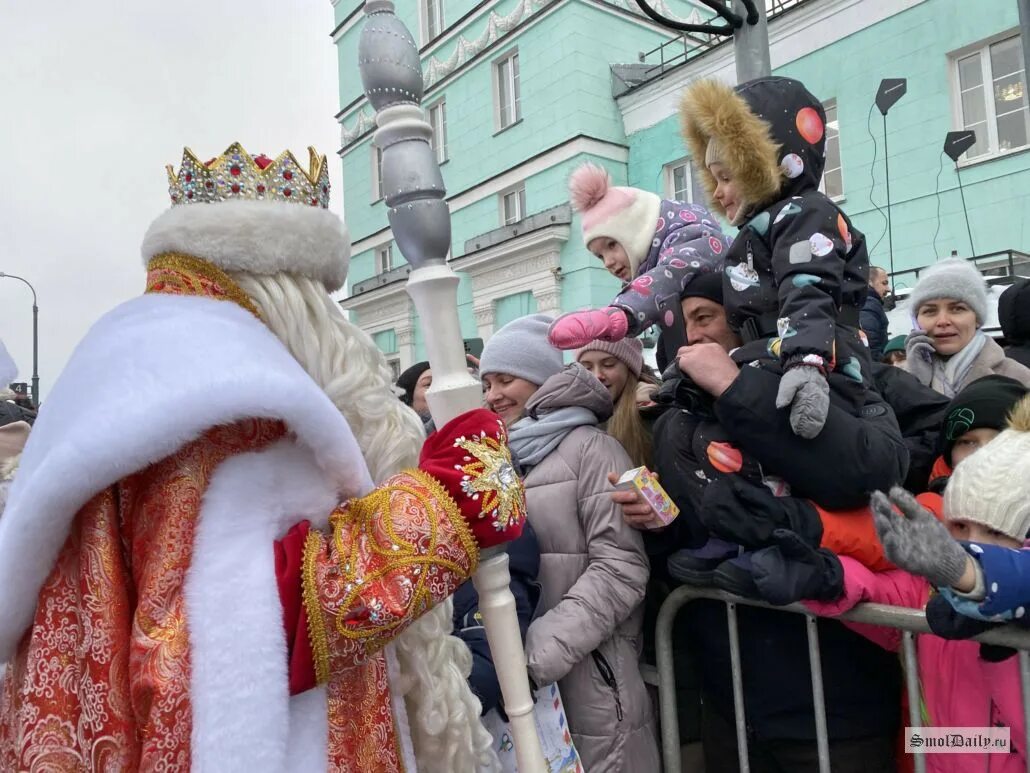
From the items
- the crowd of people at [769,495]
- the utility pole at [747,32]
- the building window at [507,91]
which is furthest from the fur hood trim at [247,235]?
the building window at [507,91]

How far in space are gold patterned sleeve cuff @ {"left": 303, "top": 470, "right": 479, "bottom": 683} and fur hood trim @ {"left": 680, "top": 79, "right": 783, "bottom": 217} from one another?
127cm

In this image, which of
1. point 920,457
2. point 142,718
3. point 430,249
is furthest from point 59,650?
point 920,457

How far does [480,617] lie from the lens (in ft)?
6.08

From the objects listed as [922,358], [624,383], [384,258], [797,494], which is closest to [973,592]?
[797,494]

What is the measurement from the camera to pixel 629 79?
1359 centimetres

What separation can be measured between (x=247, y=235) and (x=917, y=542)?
1.29 metres

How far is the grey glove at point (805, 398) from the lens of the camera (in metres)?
1.65

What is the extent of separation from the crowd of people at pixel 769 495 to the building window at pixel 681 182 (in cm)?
1017

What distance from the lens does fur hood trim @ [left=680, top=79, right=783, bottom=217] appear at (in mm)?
1972

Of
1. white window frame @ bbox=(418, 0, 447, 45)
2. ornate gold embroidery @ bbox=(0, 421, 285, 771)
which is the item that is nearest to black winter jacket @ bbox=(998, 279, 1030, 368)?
ornate gold embroidery @ bbox=(0, 421, 285, 771)

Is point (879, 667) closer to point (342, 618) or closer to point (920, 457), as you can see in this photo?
point (920, 457)

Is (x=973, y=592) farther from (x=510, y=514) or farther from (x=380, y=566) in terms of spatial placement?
(x=380, y=566)

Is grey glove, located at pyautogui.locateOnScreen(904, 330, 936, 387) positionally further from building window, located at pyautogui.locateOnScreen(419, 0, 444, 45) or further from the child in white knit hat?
building window, located at pyautogui.locateOnScreen(419, 0, 444, 45)

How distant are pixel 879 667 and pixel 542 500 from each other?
0.99 meters
